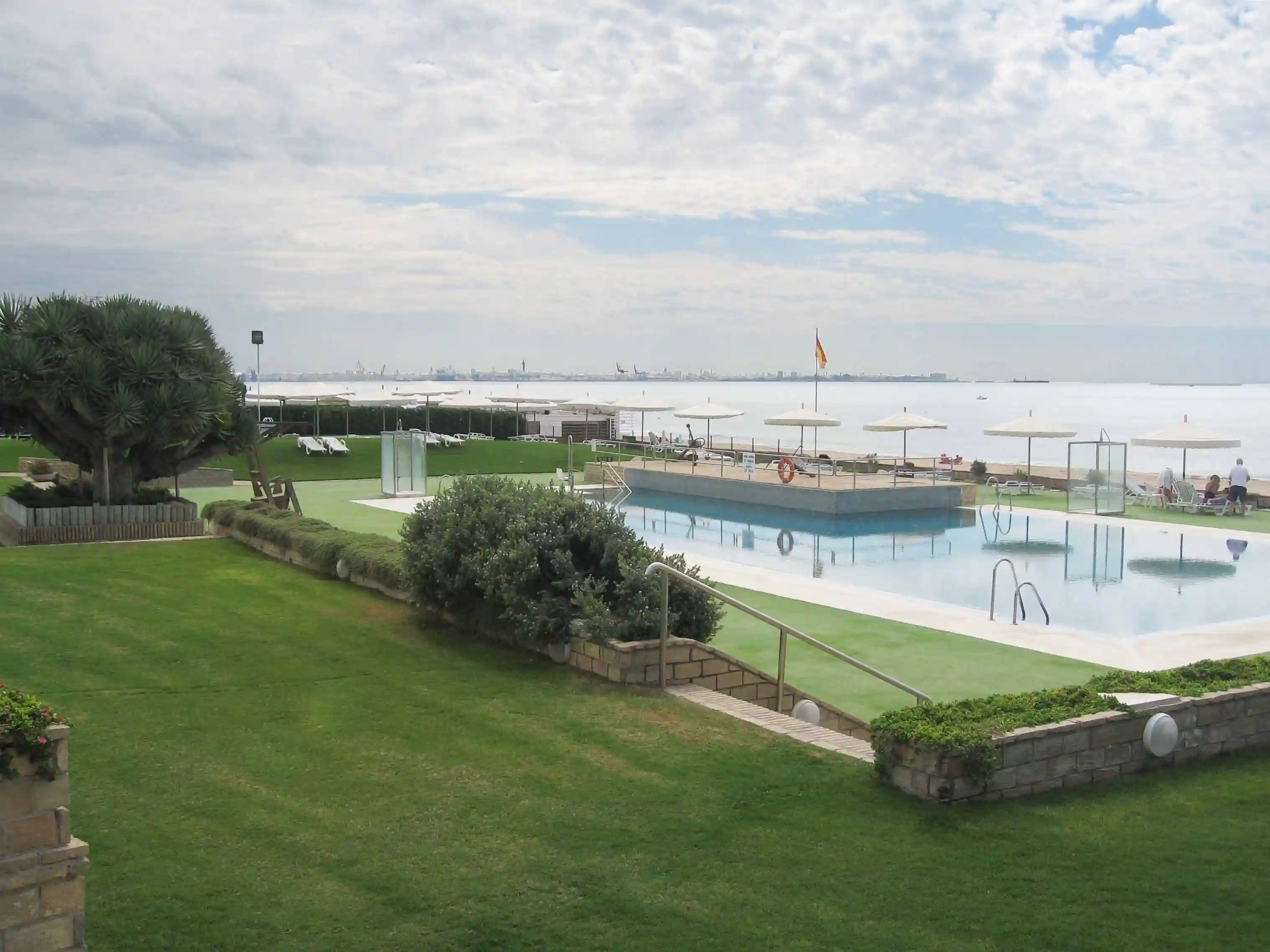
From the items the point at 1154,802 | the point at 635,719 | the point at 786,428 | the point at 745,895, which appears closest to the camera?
the point at 745,895

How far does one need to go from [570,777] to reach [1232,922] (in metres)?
3.20

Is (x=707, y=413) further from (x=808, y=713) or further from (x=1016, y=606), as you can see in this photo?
(x=808, y=713)

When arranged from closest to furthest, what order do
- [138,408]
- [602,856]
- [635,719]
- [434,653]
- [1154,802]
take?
1. [602,856]
2. [1154,802]
3. [635,719]
4. [434,653]
5. [138,408]

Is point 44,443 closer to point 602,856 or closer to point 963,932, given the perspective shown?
point 602,856

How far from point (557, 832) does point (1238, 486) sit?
80.5 feet

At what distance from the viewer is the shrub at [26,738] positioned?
3896 millimetres

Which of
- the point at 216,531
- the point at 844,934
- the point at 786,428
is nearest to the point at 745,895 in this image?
the point at 844,934

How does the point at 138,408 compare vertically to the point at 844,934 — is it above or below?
above

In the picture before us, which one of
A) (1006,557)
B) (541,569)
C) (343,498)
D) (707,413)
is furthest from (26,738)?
(707,413)

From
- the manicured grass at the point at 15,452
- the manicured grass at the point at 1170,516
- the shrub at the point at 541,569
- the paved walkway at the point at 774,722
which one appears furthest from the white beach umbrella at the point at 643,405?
the paved walkway at the point at 774,722

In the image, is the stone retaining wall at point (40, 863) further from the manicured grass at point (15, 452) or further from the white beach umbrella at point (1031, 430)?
the manicured grass at point (15, 452)

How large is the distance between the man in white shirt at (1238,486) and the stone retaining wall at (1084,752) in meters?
20.9

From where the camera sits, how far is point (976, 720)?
621 cm

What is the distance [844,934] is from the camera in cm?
458
